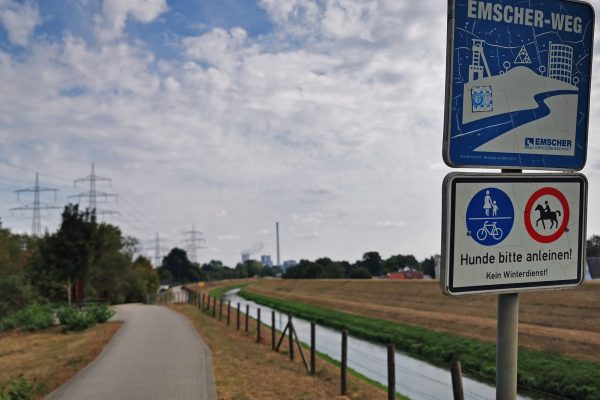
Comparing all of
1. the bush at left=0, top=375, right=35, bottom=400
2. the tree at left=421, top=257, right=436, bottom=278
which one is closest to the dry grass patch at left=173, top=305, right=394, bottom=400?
the bush at left=0, top=375, right=35, bottom=400

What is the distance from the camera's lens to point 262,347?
62.1 ft

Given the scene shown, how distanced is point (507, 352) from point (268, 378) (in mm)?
10687

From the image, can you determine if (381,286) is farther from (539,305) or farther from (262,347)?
(262,347)

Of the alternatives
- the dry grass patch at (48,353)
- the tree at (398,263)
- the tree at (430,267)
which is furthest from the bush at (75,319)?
the tree at (398,263)

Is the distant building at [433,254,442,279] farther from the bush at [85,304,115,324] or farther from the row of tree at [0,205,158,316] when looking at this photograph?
the row of tree at [0,205,158,316]

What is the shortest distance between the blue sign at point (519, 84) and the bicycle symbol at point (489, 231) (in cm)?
26

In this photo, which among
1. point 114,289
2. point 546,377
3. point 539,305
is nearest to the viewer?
point 546,377

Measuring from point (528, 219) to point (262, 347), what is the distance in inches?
681

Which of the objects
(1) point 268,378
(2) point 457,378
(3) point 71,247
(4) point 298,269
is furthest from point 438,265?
(4) point 298,269

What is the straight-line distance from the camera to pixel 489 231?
96.1 inches

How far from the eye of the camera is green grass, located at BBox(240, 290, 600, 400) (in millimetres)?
13266

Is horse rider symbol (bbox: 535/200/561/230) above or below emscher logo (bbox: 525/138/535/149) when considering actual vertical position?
below

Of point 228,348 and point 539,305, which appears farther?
point 539,305

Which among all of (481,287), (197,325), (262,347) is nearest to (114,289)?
(197,325)
